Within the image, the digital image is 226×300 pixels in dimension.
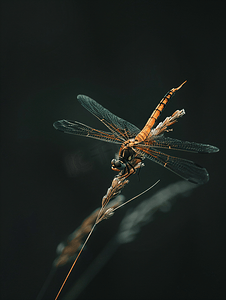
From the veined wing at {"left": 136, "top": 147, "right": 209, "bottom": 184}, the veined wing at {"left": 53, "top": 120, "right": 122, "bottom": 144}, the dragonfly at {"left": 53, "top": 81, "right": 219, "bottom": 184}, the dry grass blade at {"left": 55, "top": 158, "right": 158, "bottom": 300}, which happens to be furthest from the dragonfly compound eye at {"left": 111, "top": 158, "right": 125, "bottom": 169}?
the veined wing at {"left": 136, "top": 147, "right": 209, "bottom": 184}

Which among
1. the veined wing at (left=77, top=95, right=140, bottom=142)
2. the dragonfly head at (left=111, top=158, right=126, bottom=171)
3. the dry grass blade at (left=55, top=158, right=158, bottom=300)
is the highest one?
the veined wing at (left=77, top=95, right=140, bottom=142)

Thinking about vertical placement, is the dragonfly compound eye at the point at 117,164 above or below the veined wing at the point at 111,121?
below

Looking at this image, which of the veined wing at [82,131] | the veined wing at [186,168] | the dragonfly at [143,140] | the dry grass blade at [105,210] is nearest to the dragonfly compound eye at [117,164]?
the dragonfly at [143,140]

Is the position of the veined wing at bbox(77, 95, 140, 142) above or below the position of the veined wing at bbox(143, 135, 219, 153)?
above

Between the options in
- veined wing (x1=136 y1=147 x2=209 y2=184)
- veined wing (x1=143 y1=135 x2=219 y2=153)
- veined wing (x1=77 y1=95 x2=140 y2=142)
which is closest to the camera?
veined wing (x1=136 y1=147 x2=209 y2=184)

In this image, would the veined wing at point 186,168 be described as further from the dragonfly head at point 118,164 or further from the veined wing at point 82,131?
the veined wing at point 82,131

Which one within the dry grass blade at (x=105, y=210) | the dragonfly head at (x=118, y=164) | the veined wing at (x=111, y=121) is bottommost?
the dry grass blade at (x=105, y=210)

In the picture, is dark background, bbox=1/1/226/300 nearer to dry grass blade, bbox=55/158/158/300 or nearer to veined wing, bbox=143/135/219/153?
dry grass blade, bbox=55/158/158/300
